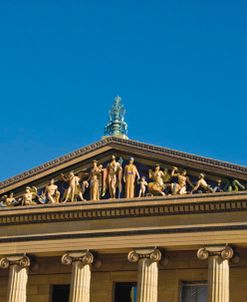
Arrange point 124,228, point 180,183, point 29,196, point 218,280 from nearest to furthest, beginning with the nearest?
point 218,280
point 180,183
point 124,228
point 29,196

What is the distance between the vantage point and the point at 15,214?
4900cm

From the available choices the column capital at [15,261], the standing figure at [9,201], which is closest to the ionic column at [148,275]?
the column capital at [15,261]

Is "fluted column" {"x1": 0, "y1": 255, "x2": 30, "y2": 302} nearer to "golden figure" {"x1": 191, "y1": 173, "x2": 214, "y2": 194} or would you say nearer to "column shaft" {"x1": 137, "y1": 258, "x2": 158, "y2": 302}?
"column shaft" {"x1": 137, "y1": 258, "x2": 158, "y2": 302}

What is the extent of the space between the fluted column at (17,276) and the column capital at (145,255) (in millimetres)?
5334

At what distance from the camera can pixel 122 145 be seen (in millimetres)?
47719

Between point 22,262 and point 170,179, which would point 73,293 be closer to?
point 22,262

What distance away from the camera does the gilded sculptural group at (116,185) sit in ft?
149

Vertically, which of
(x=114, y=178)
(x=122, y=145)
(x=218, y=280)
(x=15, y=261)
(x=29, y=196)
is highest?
(x=122, y=145)

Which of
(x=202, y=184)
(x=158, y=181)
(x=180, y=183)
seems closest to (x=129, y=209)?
(x=158, y=181)

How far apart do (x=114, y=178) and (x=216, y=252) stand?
6.12 metres

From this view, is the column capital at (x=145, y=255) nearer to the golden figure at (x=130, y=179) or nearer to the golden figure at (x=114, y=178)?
the golden figure at (x=130, y=179)

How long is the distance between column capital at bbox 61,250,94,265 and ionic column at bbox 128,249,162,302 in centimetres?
245

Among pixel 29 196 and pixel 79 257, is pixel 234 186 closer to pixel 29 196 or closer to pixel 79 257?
pixel 79 257

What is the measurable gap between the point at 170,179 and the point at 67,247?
5723 mm
